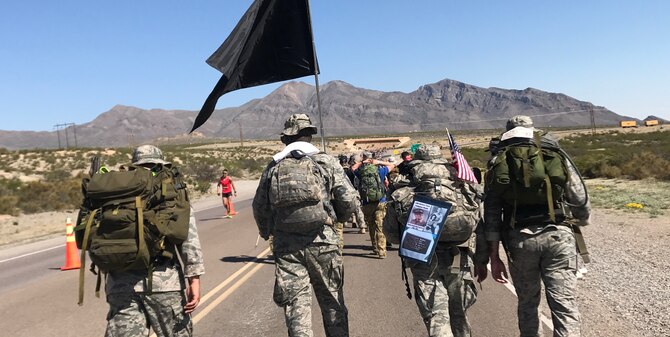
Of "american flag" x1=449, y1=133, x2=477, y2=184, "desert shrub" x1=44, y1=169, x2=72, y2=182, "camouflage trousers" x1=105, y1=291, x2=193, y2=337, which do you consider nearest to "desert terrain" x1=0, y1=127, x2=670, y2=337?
"american flag" x1=449, y1=133, x2=477, y2=184

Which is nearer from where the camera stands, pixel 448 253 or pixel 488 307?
pixel 448 253

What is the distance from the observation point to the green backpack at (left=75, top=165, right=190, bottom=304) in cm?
333

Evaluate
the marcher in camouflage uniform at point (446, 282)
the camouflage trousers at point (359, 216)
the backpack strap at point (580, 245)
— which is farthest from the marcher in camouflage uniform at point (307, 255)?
the backpack strap at point (580, 245)

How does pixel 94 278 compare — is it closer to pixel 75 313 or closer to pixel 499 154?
pixel 75 313

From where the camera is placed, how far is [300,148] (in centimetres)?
434

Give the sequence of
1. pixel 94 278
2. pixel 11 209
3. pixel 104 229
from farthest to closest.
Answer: pixel 11 209, pixel 94 278, pixel 104 229

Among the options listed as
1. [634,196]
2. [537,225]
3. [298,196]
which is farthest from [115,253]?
[634,196]

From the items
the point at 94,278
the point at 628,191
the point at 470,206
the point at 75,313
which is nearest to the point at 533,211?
the point at 470,206

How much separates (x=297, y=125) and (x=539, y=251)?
219 cm

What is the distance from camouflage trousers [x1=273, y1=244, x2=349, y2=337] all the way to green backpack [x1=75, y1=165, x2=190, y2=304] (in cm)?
102

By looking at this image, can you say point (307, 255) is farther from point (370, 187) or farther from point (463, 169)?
point (370, 187)

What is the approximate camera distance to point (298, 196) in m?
4.10

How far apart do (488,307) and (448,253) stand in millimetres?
2468

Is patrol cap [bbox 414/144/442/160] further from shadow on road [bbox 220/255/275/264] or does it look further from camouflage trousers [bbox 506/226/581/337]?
shadow on road [bbox 220/255/275/264]
